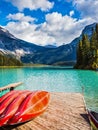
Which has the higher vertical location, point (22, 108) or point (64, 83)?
point (22, 108)

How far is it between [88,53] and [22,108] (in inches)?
4491

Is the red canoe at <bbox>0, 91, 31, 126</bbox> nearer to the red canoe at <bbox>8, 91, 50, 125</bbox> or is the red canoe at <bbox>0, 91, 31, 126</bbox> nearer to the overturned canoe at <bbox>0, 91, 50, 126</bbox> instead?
the overturned canoe at <bbox>0, 91, 50, 126</bbox>

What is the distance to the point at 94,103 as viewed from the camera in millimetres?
24688

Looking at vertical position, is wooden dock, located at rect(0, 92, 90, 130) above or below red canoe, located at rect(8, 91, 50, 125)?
below

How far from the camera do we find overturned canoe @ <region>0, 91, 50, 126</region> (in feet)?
34.1

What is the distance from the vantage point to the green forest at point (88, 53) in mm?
115125

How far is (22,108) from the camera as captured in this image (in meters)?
11.4

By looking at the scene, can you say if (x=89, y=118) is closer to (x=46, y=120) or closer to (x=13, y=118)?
(x=46, y=120)

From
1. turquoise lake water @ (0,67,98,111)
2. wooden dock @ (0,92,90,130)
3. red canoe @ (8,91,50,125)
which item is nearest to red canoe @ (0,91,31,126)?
red canoe @ (8,91,50,125)

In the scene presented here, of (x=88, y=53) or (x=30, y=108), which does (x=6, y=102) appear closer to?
(x=30, y=108)

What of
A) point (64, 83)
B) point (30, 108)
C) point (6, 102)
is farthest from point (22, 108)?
point (64, 83)

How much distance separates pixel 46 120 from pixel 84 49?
374ft

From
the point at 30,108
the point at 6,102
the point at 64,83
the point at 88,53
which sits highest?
the point at 88,53

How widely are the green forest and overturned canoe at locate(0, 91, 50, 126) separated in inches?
3927
